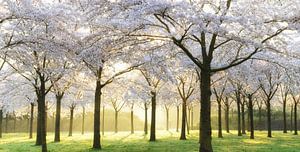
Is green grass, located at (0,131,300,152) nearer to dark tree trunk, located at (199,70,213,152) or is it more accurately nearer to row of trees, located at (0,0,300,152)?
row of trees, located at (0,0,300,152)

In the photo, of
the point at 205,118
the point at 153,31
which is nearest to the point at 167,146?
the point at 205,118

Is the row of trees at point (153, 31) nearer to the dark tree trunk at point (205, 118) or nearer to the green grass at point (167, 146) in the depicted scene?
the dark tree trunk at point (205, 118)

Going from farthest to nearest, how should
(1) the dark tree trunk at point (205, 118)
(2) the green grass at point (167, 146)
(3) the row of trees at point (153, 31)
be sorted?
(2) the green grass at point (167, 146) < (1) the dark tree trunk at point (205, 118) < (3) the row of trees at point (153, 31)

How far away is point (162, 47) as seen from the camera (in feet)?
83.9

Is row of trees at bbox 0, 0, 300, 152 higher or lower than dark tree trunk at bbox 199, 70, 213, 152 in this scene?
higher

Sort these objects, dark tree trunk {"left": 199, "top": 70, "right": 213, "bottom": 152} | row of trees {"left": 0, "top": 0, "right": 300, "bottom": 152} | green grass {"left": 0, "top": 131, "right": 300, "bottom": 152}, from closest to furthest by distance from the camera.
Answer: row of trees {"left": 0, "top": 0, "right": 300, "bottom": 152} < dark tree trunk {"left": 199, "top": 70, "right": 213, "bottom": 152} < green grass {"left": 0, "top": 131, "right": 300, "bottom": 152}

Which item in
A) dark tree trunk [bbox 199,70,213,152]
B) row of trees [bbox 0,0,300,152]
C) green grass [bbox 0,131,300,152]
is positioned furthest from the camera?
green grass [bbox 0,131,300,152]

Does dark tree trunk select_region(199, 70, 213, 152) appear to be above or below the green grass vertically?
above

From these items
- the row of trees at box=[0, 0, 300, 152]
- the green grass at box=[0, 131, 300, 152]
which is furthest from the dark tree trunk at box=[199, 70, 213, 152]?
the green grass at box=[0, 131, 300, 152]

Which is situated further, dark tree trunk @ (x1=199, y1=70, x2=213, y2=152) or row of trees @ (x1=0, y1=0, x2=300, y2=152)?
dark tree trunk @ (x1=199, y1=70, x2=213, y2=152)

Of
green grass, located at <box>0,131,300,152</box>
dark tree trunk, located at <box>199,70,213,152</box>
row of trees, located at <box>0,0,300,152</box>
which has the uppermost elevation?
row of trees, located at <box>0,0,300,152</box>

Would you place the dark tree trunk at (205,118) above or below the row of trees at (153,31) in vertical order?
below

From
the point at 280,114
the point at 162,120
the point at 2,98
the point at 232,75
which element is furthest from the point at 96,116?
the point at 162,120

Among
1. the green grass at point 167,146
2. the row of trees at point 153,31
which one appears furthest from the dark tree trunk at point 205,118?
the green grass at point 167,146
